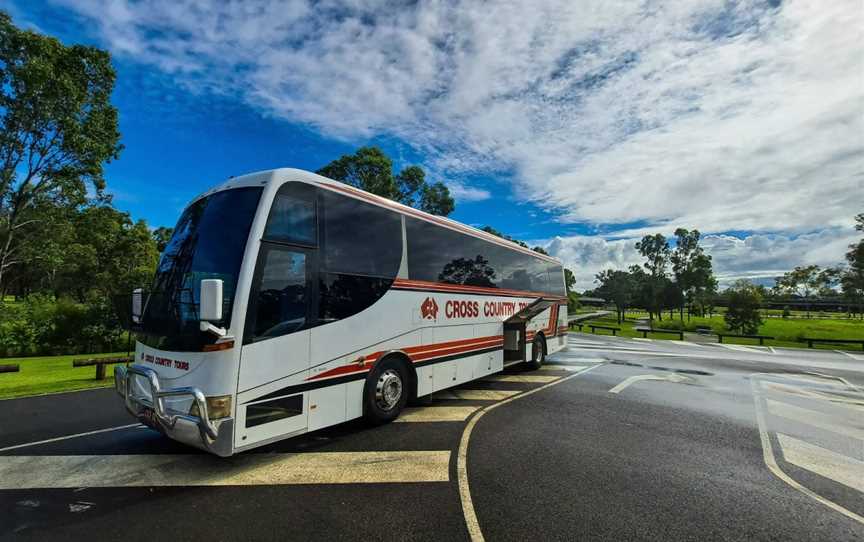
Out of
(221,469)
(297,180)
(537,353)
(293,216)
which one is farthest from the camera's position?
(537,353)

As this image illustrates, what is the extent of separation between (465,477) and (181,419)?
3371 mm

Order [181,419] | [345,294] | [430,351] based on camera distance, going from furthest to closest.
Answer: [430,351] < [345,294] < [181,419]

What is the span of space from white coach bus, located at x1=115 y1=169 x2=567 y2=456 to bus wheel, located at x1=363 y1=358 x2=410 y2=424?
0.02 meters

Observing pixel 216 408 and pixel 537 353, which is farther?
pixel 537 353

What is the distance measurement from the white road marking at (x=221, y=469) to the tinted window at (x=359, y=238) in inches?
105

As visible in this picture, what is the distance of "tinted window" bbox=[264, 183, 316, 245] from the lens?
5016 mm

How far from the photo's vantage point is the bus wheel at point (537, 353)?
12634mm

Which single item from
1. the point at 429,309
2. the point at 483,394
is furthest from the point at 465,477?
the point at 483,394

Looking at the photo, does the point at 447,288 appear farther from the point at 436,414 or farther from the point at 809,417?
the point at 809,417

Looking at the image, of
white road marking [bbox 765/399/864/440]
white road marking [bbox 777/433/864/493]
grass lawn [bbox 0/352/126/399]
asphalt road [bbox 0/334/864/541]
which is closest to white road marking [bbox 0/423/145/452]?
asphalt road [bbox 0/334/864/541]

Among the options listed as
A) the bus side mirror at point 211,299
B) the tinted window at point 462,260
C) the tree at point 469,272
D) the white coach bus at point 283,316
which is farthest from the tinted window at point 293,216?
the tree at point 469,272

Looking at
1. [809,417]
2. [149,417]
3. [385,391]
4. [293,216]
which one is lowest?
[809,417]

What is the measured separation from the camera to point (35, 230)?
20016mm

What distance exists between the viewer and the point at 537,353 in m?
12.9
